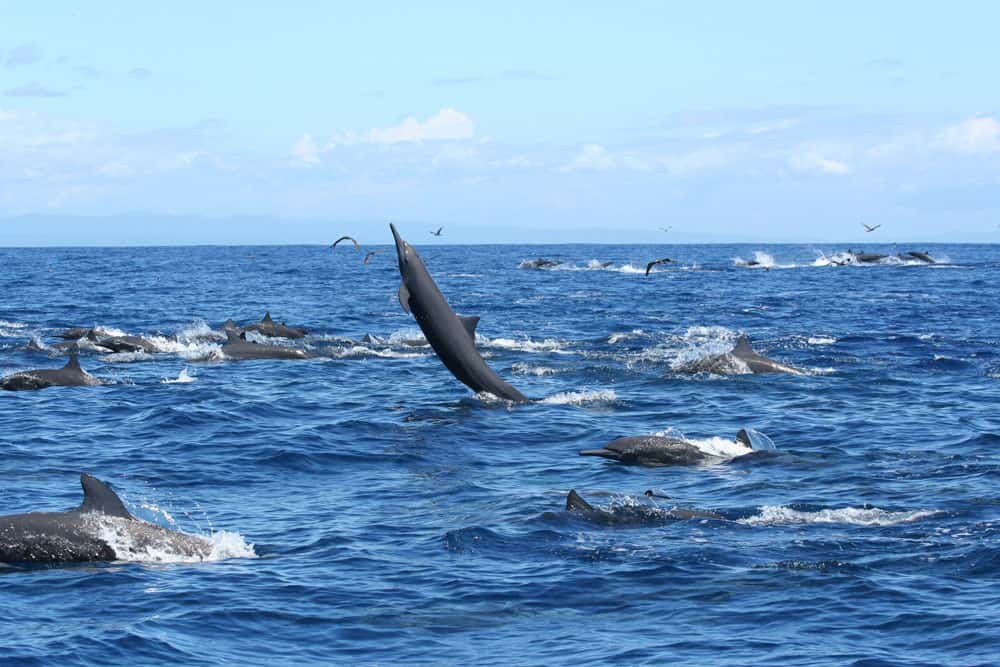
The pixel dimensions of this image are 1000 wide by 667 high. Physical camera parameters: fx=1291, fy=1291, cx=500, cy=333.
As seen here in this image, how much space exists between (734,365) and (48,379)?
13663mm

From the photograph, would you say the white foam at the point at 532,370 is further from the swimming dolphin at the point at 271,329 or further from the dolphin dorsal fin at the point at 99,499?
the dolphin dorsal fin at the point at 99,499

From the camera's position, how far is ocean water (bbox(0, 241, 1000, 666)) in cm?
1041

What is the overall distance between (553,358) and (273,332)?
879 cm

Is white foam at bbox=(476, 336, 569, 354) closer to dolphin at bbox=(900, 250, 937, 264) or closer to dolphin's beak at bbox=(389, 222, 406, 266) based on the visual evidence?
dolphin's beak at bbox=(389, 222, 406, 266)

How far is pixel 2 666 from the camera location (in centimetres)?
966

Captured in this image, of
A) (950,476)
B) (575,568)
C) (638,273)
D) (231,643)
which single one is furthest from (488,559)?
(638,273)

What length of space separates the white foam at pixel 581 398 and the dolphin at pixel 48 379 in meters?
9.09

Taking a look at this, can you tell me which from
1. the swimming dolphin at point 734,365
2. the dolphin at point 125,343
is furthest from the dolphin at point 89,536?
the dolphin at point 125,343

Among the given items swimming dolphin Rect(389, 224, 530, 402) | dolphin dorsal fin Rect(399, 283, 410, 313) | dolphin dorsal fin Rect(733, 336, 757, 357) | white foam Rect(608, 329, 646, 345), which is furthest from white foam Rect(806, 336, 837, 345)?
dolphin dorsal fin Rect(399, 283, 410, 313)

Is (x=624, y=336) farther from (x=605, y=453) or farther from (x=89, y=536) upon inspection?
(x=89, y=536)

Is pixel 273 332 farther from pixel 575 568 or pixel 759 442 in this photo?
pixel 575 568

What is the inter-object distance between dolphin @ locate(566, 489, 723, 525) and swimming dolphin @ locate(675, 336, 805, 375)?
504 inches

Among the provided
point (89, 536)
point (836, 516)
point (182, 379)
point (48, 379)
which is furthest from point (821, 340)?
point (89, 536)

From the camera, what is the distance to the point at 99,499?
1250 centimetres
